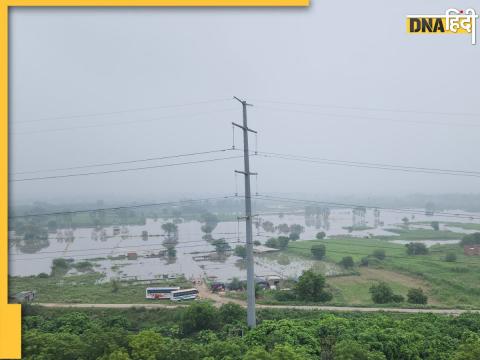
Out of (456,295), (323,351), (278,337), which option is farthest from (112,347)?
(456,295)

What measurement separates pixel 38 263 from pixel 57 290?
8.41m

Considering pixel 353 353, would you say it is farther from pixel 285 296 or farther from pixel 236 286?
pixel 236 286

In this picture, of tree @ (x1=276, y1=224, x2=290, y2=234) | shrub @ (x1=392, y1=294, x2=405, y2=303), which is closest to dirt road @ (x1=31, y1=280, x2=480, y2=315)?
shrub @ (x1=392, y1=294, x2=405, y2=303)

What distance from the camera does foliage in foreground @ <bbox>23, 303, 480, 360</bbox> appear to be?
20.2 ft

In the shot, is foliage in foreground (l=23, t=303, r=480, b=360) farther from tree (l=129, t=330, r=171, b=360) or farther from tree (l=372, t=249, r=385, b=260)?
tree (l=372, t=249, r=385, b=260)

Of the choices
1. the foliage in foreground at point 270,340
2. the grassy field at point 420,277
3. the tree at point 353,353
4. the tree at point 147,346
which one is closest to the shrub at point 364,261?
the grassy field at point 420,277

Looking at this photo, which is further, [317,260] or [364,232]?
[364,232]

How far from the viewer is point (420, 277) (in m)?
16.5

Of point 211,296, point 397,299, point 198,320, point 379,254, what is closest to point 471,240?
point 379,254

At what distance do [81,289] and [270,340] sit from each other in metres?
11.5

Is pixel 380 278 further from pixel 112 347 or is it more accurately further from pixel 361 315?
pixel 112 347

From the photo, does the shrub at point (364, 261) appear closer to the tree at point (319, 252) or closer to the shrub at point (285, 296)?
the tree at point (319, 252)

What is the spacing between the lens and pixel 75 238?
2339cm

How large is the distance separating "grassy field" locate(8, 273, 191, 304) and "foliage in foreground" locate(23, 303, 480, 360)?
3724 millimetres
